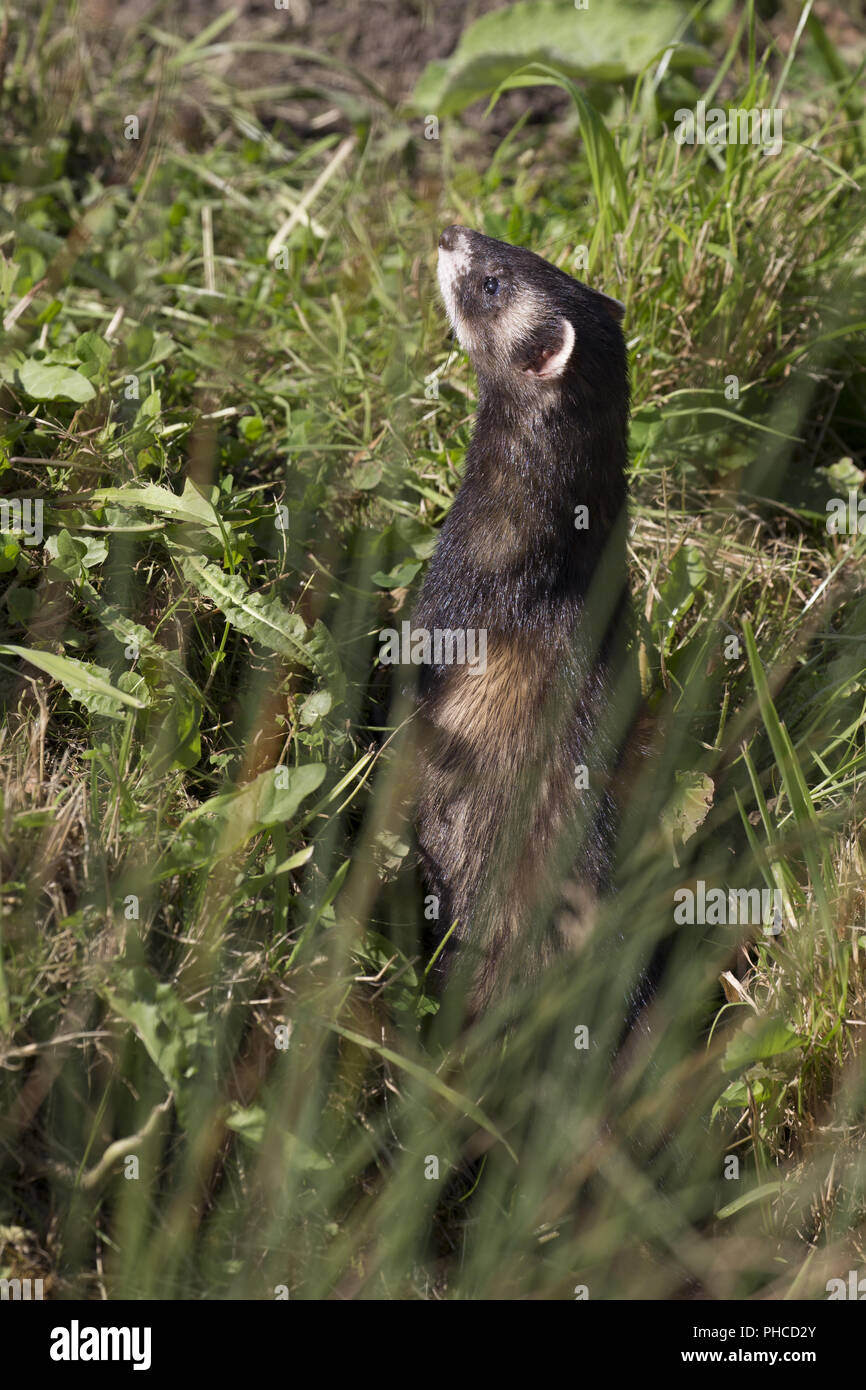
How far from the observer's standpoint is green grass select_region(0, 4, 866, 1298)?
261cm

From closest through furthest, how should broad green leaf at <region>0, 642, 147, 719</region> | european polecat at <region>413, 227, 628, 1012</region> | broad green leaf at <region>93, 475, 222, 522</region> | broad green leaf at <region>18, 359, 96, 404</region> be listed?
1. broad green leaf at <region>0, 642, 147, 719</region>
2. european polecat at <region>413, 227, 628, 1012</region>
3. broad green leaf at <region>93, 475, 222, 522</region>
4. broad green leaf at <region>18, 359, 96, 404</region>

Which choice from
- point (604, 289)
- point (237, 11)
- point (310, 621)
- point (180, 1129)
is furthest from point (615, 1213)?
point (237, 11)

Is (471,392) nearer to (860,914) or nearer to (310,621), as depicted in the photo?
(310,621)

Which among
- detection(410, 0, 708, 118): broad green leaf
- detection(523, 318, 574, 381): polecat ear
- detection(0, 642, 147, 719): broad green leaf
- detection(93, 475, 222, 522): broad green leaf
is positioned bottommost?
detection(0, 642, 147, 719): broad green leaf

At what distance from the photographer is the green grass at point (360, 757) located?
103 inches

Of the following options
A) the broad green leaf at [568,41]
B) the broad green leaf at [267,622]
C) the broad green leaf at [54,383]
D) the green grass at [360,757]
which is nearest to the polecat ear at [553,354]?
the green grass at [360,757]

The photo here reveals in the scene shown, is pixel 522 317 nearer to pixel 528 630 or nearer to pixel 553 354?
pixel 553 354

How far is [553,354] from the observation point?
10.7 feet

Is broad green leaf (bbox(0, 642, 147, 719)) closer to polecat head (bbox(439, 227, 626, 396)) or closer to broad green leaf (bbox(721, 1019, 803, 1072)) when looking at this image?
polecat head (bbox(439, 227, 626, 396))

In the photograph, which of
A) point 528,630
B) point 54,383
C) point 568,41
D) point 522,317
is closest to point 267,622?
point 528,630

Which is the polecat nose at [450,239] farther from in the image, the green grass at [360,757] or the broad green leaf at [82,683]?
the broad green leaf at [82,683]

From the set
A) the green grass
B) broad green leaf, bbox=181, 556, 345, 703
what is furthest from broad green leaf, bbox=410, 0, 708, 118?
broad green leaf, bbox=181, 556, 345, 703

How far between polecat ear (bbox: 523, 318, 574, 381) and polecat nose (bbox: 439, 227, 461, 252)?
0.56 meters

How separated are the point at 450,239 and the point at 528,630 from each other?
1258mm
